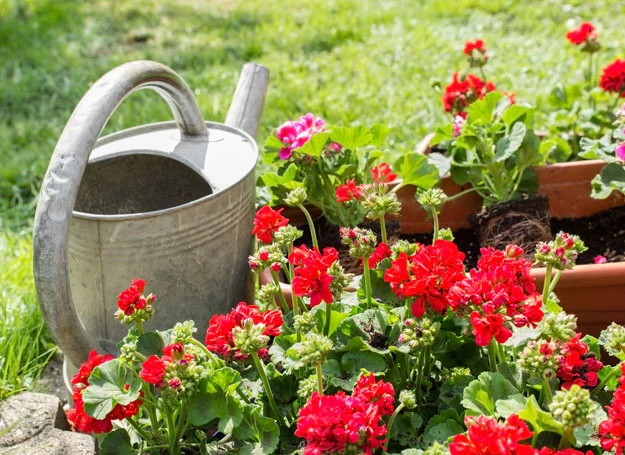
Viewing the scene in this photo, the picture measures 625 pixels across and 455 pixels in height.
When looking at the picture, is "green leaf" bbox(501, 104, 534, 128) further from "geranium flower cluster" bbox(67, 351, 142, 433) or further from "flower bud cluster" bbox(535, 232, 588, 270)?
"geranium flower cluster" bbox(67, 351, 142, 433)

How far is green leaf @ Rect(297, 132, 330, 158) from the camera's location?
6.29 ft

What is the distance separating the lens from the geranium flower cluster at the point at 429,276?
1.29m

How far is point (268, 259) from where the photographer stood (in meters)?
1.51

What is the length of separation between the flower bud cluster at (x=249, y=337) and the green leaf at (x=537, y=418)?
0.42 m

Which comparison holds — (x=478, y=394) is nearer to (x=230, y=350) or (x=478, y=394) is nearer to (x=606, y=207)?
(x=230, y=350)

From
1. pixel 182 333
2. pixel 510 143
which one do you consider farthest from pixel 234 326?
pixel 510 143

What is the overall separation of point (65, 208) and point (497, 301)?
811mm

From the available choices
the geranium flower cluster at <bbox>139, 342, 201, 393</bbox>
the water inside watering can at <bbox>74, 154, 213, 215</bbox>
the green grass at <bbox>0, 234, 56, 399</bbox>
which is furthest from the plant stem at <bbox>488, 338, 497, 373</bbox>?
the green grass at <bbox>0, 234, 56, 399</bbox>

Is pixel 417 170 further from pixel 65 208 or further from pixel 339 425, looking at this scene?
pixel 339 425

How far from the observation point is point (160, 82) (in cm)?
187

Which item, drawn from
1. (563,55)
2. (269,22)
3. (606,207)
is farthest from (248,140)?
(269,22)

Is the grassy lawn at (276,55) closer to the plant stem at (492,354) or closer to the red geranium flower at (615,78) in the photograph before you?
the red geranium flower at (615,78)

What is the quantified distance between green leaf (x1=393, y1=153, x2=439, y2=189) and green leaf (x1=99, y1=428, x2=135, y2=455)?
95cm

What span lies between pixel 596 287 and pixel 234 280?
2.76 feet
